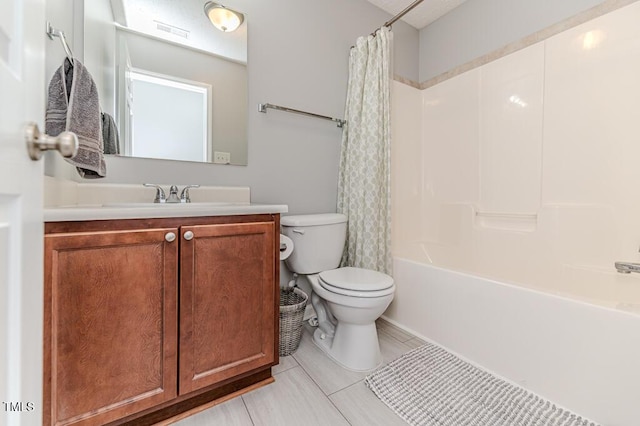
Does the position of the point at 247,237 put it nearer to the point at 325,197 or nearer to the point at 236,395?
the point at 236,395

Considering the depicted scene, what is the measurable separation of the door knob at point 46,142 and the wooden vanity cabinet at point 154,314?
50 cm

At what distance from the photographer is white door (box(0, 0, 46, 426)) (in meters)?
0.38

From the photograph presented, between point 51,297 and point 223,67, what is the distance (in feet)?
4.50

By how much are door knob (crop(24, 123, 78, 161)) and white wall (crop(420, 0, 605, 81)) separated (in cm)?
249

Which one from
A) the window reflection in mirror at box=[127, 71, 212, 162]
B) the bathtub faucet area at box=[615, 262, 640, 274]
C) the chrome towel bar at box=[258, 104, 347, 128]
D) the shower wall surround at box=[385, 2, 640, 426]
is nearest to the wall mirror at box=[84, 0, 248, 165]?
the window reflection in mirror at box=[127, 71, 212, 162]

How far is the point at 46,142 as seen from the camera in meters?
0.44

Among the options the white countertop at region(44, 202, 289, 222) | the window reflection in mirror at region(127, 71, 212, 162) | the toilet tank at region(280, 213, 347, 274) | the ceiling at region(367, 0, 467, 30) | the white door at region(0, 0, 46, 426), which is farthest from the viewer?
the ceiling at region(367, 0, 467, 30)

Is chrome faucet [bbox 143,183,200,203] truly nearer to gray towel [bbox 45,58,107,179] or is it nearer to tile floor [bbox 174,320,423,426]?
gray towel [bbox 45,58,107,179]

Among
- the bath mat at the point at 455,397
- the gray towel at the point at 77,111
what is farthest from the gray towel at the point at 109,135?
the bath mat at the point at 455,397

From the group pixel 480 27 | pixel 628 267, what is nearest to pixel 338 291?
pixel 628 267

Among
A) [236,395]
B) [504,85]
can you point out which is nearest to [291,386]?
[236,395]

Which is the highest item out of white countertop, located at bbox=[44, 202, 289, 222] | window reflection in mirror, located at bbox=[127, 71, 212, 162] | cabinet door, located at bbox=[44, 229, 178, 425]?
window reflection in mirror, located at bbox=[127, 71, 212, 162]

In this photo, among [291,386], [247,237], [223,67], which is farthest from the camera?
[223,67]

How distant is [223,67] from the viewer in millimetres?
1619
